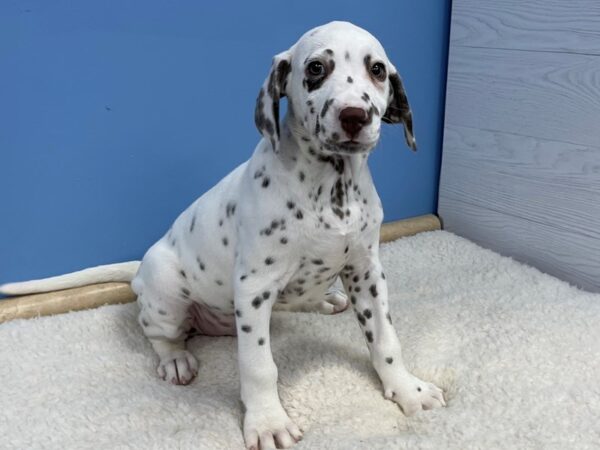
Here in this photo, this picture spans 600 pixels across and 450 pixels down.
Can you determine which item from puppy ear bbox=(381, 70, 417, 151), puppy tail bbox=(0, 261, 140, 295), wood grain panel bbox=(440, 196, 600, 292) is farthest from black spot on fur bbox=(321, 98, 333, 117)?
wood grain panel bbox=(440, 196, 600, 292)

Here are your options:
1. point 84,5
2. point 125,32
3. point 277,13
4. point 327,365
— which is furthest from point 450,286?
point 84,5

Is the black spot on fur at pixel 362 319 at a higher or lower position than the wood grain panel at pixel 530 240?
higher

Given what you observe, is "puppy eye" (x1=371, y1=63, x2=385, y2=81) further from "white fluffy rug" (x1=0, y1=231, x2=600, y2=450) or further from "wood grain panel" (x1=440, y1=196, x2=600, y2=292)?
"wood grain panel" (x1=440, y1=196, x2=600, y2=292)

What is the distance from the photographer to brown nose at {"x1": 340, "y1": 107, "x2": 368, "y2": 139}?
5.19ft

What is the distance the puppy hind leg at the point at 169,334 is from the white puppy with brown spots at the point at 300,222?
0.12ft

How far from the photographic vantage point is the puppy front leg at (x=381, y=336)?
202 cm

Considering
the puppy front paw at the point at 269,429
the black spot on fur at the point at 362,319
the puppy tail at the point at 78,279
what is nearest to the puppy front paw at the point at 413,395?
the black spot on fur at the point at 362,319

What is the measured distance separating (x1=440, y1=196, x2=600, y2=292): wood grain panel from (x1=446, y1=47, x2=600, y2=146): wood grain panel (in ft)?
1.43

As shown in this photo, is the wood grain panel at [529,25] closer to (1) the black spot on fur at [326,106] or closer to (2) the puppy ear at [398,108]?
(2) the puppy ear at [398,108]

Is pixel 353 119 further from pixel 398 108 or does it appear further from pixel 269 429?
pixel 269 429

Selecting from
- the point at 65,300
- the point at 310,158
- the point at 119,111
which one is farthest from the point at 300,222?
the point at 65,300

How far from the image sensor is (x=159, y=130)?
8.96 feet

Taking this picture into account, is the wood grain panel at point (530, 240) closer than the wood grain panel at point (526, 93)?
No

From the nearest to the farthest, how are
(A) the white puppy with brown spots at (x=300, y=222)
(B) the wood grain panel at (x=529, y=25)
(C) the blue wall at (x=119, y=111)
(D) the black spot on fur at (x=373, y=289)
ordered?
(A) the white puppy with brown spots at (x=300, y=222)
(D) the black spot on fur at (x=373, y=289)
(C) the blue wall at (x=119, y=111)
(B) the wood grain panel at (x=529, y=25)
